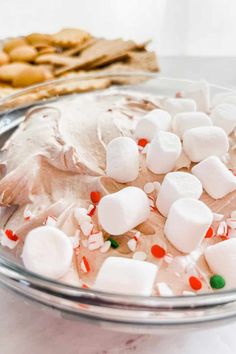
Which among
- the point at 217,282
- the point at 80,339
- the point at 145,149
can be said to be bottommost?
the point at 80,339

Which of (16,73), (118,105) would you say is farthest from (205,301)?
(16,73)

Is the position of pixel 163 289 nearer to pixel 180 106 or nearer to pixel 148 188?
pixel 148 188

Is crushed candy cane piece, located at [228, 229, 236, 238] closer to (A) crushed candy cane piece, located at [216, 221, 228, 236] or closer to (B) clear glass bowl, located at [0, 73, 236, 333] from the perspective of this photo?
(A) crushed candy cane piece, located at [216, 221, 228, 236]

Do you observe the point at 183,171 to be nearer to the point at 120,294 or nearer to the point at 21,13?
the point at 120,294

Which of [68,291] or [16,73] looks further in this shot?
[16,73]

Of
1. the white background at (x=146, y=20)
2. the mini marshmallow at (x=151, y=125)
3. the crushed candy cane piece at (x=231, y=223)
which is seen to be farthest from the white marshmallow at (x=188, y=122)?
the white background at (x=146, y=20)

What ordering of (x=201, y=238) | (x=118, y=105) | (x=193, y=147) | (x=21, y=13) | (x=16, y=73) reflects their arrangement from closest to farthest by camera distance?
1. (x=201, y=238)
2. (x=193, y=147)
3. (x=118, y=105)
4. (x=16, y=73)
5. (x=21, y=13)

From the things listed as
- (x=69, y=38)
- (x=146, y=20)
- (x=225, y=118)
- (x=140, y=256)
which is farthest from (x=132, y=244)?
(x=146, y=20)
